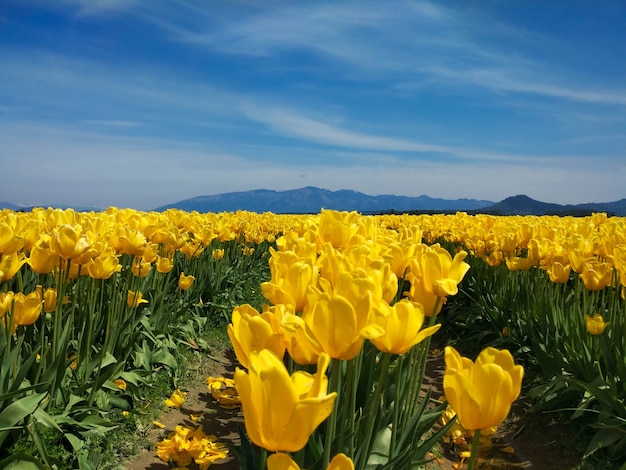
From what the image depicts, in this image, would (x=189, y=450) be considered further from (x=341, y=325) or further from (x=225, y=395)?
(x=341, y=325)

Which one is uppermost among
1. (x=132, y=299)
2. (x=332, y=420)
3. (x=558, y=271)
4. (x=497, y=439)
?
(x=558, y=271)

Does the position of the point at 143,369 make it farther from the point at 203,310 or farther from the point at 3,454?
the point at 203,310

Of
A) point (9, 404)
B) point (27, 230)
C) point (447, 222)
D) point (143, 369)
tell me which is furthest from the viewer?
point (447, 222)

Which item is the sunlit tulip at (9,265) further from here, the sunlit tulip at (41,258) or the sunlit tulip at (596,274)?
the sunlit tulip at (596,274)

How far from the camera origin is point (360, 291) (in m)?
1.44

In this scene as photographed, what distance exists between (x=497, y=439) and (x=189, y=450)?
10.1 feet

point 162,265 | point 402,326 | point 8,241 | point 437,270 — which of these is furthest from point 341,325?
point 162,265

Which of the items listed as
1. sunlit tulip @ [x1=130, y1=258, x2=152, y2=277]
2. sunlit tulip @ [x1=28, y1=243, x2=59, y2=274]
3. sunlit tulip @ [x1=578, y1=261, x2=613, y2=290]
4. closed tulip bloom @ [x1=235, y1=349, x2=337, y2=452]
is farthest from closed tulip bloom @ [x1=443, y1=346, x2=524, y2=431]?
sunlit tulip @ [x1=130, y1=258, x2=152, y2=277]

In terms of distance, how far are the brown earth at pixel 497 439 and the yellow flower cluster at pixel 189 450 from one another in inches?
4.8

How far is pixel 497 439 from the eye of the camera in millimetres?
4875

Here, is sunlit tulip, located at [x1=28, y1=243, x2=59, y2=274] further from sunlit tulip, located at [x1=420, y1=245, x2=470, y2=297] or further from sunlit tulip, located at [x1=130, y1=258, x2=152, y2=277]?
sunlit tulip, located at [x1=420, y1=245, x2=470, y2=297]

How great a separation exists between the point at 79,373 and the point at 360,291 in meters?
3.05

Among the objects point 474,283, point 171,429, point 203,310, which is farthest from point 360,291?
point 474,283

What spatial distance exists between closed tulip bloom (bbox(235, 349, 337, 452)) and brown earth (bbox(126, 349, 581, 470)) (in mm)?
2967
